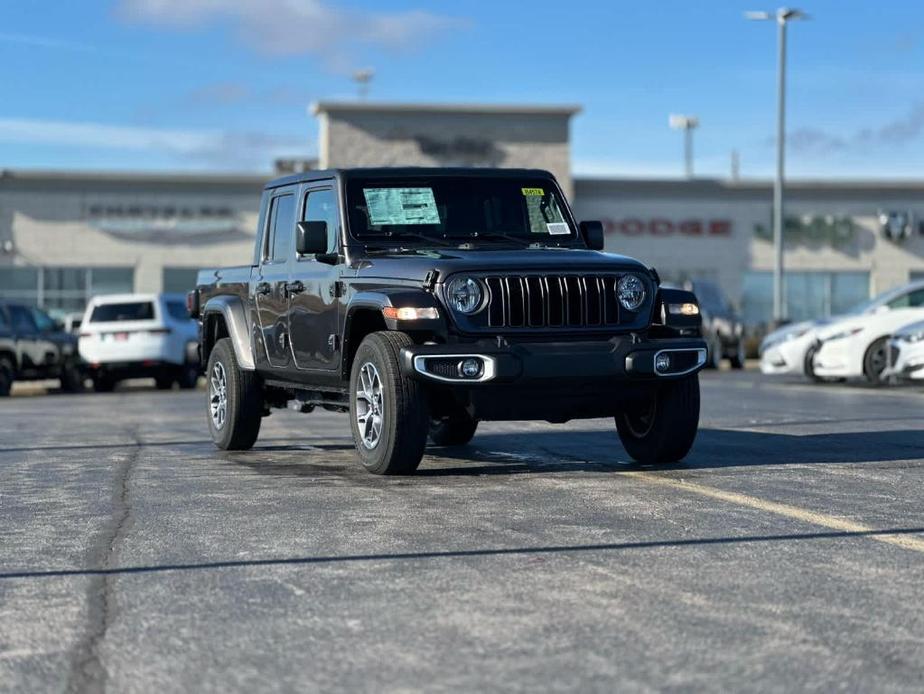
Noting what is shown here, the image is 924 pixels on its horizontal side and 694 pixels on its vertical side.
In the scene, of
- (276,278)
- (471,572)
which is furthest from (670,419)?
(471,572)

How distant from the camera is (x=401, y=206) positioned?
1125cm

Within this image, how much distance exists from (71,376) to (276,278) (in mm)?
16854

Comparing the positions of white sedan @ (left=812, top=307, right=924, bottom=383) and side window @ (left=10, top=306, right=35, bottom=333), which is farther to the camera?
side window @ (left=10, top=306, right=35, bottom=333)

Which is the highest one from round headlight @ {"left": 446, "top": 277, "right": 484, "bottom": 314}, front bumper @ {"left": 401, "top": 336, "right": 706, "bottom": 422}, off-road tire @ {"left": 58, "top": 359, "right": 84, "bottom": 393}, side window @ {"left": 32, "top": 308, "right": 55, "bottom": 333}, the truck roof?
the truck roof

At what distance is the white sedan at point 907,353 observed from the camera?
20.2 metres

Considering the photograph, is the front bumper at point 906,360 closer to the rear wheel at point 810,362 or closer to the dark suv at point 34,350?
the rear wheel at point 810,362

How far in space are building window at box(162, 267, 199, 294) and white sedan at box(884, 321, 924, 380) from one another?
106ft

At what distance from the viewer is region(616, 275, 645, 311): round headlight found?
1004cm

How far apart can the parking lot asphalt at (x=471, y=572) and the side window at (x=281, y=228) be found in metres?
1.48

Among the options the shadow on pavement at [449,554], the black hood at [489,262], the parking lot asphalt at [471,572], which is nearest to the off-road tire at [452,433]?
the parking lot asphalt at [471,572]

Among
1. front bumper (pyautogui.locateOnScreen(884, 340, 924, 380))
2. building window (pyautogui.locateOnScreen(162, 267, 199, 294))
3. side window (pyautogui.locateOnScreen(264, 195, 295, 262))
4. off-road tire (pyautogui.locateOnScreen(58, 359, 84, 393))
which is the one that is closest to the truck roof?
side window (pyautogui.locateOnScreen(264, 195, 295, 262))

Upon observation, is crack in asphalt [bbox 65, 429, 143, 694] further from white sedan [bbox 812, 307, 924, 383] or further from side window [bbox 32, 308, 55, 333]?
side window [bbox 32, 308, 55, 333]

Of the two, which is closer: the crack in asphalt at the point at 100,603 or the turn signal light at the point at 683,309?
the crack in asphalt at the point at 100,603

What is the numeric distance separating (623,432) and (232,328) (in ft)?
10.3
